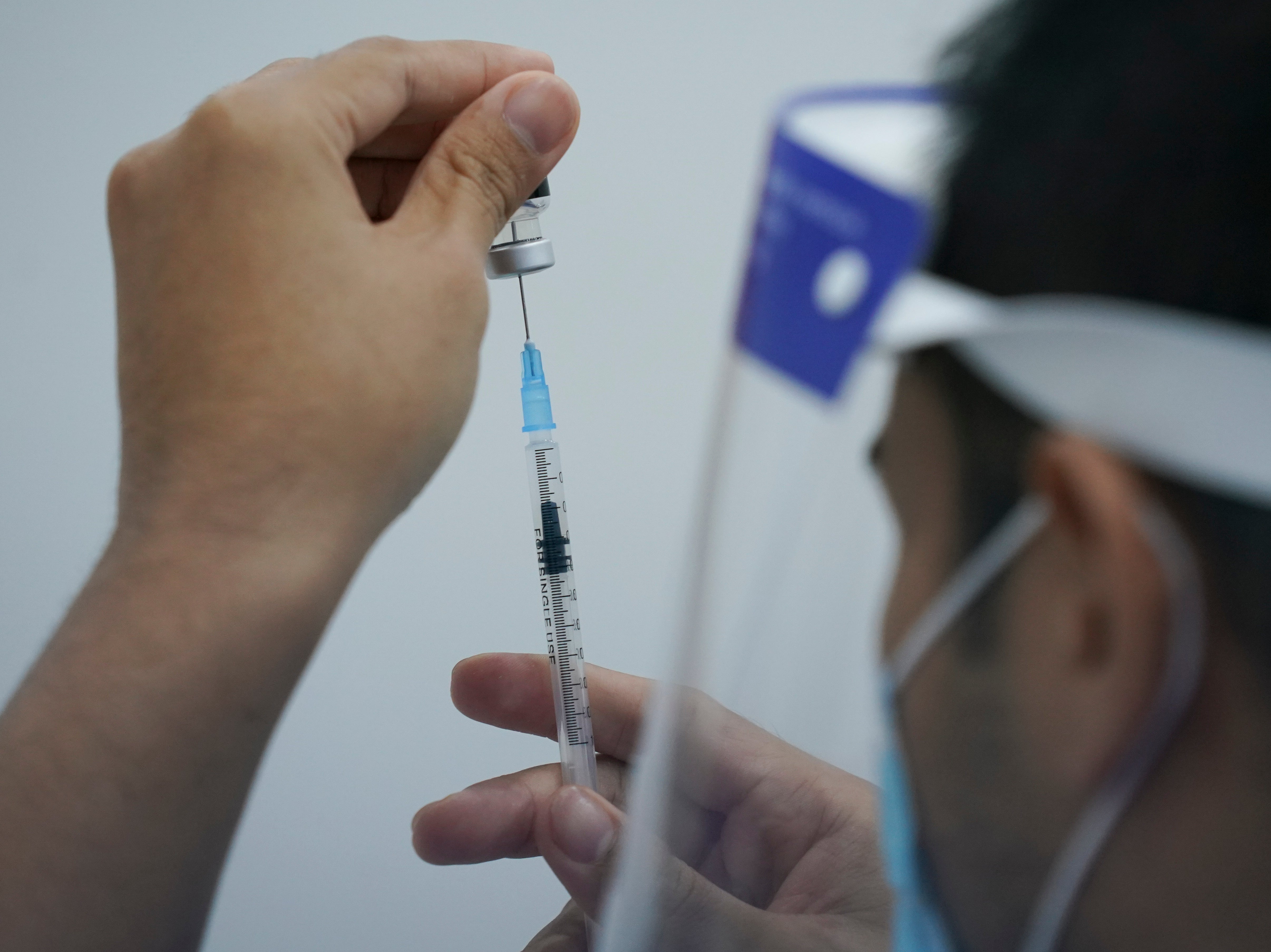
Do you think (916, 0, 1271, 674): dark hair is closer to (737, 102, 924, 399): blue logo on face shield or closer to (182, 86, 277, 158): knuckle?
(737, 102, 924, 399): blue logo on face shield

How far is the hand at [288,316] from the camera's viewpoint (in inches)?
23.3

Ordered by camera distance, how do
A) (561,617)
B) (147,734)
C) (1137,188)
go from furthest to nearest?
(561,617) → (147,734) → (1137,188)

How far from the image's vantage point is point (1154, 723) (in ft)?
1.20

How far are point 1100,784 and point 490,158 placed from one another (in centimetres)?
55

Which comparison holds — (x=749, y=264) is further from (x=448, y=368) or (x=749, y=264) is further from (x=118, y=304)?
(x=118, y=304)

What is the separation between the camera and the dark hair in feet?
1.10

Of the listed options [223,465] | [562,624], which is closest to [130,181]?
[223,465]

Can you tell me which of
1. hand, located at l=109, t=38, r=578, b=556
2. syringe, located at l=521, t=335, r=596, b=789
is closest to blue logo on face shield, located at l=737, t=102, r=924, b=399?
hand, located at l=109, t=38, r=578, b=556

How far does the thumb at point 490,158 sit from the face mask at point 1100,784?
42cm

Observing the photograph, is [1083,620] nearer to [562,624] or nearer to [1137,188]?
[1137,188]

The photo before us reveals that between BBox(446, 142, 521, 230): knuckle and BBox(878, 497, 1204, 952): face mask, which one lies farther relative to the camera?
BBox(446, 142, 521, 230): knuckle

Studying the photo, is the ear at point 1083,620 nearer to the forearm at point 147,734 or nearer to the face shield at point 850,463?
the face shield at point 850,463

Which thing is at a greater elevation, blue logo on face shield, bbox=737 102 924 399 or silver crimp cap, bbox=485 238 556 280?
silver crimp cap, bbox=485 238 556 280

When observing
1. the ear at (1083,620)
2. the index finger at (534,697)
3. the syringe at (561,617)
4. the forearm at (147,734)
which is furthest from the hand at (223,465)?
the ear at (1083,620)
